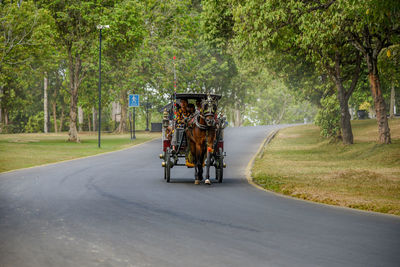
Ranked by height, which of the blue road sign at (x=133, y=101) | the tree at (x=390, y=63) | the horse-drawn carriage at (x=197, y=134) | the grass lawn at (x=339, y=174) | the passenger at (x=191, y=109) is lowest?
the grass lawn at (x=339, y=174)

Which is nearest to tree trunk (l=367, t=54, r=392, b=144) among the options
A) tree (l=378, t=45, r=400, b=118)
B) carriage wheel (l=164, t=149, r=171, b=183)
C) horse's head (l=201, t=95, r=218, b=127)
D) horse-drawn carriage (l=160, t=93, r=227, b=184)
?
tree (l=378, t=45, r=400, b=118)

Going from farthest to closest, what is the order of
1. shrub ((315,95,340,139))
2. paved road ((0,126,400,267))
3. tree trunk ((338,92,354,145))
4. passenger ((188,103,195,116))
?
1. shrub ((315,95,340,139))
2. tree trunk ((338,92,354,145))
3. passenger ((188,103,195,116))
4. paved road ((0,126,400,267))

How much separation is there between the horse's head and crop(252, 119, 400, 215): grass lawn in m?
2.67

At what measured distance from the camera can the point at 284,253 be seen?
24.8 ft

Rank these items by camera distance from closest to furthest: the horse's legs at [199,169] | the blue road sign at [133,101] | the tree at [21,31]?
the horse's legs at [199,169], the tree at [21,31], the blue road sign at [133,101]

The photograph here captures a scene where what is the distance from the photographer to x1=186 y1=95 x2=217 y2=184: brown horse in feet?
50.9

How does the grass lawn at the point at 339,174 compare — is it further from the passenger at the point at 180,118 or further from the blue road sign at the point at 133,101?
the blue road sign at the point at 133,101

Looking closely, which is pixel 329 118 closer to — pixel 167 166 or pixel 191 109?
pixel 191 109

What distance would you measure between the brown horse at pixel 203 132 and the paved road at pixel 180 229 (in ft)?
3.26

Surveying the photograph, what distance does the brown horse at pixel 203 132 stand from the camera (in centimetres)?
1551

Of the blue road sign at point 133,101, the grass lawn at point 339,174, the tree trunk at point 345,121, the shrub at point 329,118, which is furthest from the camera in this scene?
the blue road sign at point 133,101

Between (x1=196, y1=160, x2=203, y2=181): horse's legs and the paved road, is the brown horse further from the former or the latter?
the paved road

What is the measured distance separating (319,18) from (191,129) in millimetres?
9194

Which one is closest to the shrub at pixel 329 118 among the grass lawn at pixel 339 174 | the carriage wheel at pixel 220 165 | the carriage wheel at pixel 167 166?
the grass lawn at pixel 339 174
